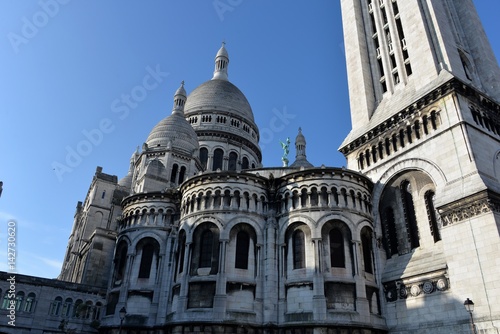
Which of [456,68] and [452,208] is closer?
[452,208]

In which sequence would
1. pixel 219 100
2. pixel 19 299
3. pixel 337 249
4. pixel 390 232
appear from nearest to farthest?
pixel 337 249
pixel 390 232
pixel 19 299
pixel 219 100

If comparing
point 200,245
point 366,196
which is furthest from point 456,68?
point 200,245

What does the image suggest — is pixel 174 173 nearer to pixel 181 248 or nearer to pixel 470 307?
pixel 181 248

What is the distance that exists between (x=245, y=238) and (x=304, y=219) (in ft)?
14.9

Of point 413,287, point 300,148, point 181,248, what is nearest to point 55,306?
point 181,248

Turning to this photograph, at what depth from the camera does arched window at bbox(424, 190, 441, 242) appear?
24438 millimetres

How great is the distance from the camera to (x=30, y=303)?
99.9 ft

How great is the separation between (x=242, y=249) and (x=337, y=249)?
6.69m

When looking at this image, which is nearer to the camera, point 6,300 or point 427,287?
point 427,287

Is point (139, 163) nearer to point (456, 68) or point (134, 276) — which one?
point (134, 276)

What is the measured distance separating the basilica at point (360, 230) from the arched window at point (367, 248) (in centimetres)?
10

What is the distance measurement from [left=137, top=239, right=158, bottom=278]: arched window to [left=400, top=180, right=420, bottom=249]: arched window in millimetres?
19585

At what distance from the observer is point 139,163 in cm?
4372

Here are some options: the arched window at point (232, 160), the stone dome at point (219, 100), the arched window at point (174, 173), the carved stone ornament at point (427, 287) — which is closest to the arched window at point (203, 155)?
the arched window at point (232, 160)
